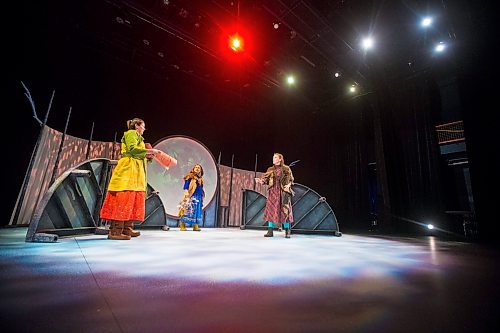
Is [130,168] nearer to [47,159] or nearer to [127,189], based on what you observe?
[127,189]

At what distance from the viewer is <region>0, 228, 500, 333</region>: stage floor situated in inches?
26.8

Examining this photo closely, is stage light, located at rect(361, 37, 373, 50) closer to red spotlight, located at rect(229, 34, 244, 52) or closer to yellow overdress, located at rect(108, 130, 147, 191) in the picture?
red spotlight, located at rect(229, 34, 244, 52)

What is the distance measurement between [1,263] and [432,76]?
856 centimetres

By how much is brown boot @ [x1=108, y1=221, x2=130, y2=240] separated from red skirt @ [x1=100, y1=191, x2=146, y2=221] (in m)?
0.21

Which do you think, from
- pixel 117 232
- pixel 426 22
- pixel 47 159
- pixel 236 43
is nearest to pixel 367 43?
pixel 426 22

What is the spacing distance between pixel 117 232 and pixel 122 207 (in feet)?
1.21

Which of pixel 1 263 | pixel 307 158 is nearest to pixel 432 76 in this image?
pixel 307 158

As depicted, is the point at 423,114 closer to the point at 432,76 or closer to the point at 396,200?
the point at 432,76

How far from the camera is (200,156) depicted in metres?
6.61

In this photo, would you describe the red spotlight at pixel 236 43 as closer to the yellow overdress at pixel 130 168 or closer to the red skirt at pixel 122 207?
the yellow overdress at pixel 130 168

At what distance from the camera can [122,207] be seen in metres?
2.74

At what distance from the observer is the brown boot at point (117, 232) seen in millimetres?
2818

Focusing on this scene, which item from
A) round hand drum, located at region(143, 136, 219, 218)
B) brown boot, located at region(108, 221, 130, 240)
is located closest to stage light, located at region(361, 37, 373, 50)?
round hand drum, located at region(143, 136, 219, 218)

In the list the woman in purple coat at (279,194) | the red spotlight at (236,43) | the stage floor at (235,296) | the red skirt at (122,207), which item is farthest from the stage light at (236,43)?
the stage floor at (235,296)
